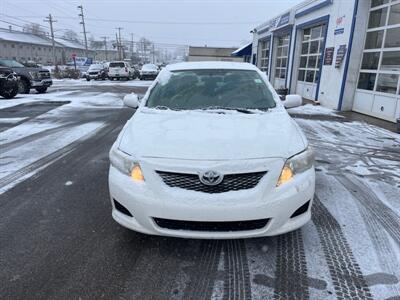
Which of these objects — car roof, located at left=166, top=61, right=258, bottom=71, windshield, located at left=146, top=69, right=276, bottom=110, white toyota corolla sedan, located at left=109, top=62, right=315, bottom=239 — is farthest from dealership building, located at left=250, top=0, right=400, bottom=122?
white toyota corolla sedan, located at left=109, top=62, right=315, bottom=239

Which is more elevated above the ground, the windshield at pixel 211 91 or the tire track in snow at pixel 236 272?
the windshield at pixel 211 91

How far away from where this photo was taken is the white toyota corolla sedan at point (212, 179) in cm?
259

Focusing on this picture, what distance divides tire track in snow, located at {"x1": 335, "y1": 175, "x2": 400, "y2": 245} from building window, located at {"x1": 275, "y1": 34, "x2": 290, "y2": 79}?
53.2 feet

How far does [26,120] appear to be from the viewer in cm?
980

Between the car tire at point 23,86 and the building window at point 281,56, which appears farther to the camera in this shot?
the building window at point 281,56

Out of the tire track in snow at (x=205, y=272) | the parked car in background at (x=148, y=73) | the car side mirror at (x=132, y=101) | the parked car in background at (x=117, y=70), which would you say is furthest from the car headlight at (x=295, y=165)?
the parked car in background at (x=148, y=73)

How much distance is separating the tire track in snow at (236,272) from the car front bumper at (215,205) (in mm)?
331

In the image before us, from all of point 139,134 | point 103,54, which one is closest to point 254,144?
point 139,134

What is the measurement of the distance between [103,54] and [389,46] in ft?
408

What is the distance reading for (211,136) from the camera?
3006 millimetres

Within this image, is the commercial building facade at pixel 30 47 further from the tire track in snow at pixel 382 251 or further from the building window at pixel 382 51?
the tire track in snow at pixel 382 251

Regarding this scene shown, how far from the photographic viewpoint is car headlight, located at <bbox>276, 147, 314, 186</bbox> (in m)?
2.73

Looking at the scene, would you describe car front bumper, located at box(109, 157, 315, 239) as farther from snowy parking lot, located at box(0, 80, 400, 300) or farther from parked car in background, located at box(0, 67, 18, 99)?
parked car in background, located at box(0, 67, 18, 99)

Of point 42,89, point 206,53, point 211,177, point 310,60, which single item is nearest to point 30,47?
point 206,53
